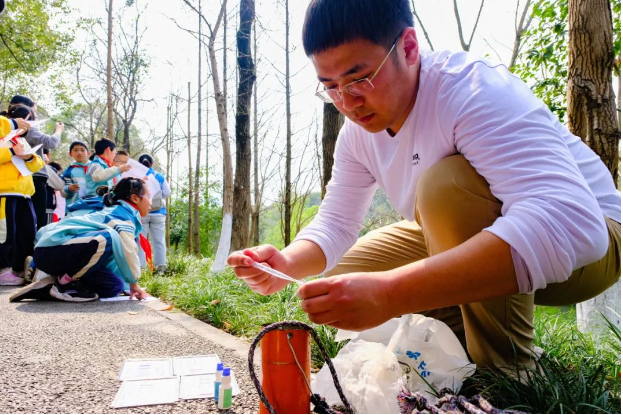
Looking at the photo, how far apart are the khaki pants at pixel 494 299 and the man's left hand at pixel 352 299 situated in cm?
47

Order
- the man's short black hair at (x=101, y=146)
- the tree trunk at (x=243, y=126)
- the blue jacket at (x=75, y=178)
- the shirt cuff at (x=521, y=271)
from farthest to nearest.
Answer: the tree trunk at (x=243, y=126)
the blue jacket at (x=75, y=178)
the man's short black hair at (x=101, y=146)
the shirt cuff at (x=521, y=271)

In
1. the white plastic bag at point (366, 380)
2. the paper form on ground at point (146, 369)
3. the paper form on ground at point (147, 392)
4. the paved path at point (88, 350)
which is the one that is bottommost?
the paved path at point (88, 350)

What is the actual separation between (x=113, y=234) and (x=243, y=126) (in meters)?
3.43

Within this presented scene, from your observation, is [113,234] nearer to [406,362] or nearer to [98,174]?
[98,174]

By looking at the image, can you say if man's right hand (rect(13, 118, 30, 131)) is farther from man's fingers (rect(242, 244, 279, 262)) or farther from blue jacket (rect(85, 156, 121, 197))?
man's fingers (rect(242, 244, 279, 262))

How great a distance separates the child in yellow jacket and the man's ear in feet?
15.5

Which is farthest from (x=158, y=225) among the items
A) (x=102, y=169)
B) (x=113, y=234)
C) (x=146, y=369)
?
(x=146, y=369)

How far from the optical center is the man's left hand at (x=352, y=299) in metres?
1.13

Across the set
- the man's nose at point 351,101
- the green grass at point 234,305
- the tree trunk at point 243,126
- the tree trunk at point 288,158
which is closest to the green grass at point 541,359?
the green grass at point 234,305

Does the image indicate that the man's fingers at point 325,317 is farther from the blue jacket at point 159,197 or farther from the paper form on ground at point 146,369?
the blue jacket at point 159,197

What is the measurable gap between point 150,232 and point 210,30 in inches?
120

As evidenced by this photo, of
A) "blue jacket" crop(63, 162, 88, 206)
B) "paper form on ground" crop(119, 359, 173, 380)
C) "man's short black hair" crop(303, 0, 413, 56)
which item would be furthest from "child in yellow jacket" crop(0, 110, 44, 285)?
"man's short black hair" crop(303, 0, 413, 56)

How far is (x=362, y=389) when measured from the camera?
145 cm

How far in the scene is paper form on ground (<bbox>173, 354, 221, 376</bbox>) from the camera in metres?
2.03
